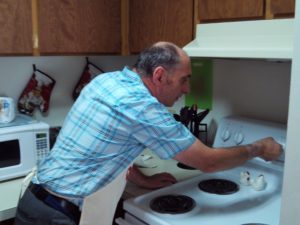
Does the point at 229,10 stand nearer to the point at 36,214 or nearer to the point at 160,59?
the point at 160,59

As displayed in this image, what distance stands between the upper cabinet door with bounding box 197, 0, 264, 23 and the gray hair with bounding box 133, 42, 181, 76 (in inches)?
10.2

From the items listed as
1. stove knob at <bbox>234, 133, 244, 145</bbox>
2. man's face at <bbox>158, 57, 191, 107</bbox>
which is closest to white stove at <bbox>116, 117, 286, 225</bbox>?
stove knob at <bbox>234, 133, 244, 145</bbox>

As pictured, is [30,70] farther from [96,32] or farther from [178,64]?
[178,64]

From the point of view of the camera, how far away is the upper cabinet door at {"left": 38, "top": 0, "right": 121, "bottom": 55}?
5.16 ft

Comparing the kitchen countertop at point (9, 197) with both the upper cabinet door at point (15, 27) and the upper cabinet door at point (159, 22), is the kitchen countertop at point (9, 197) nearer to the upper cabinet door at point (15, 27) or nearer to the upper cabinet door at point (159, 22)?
the upper cabinet door at point (15, 27)

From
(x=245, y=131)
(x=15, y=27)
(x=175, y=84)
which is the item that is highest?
(x=15, y=27)

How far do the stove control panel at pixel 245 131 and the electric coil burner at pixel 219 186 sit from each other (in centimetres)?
22

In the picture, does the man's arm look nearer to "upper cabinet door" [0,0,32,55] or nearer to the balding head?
the balding head

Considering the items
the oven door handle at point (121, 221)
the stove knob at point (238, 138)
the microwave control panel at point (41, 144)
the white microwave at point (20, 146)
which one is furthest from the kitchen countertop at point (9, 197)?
the stove knob at point (238, 138)

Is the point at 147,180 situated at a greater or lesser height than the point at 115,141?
lesser

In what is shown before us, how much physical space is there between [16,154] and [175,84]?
85cm

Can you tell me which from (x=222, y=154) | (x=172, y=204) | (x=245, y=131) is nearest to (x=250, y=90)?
(x=245, y=131)

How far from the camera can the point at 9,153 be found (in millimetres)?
1604

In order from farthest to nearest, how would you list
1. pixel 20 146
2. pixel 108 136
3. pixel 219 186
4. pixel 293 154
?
1. pixel 20 146
2. pixel 219 186
3. pixel 108 136
4. pixel 293 154
